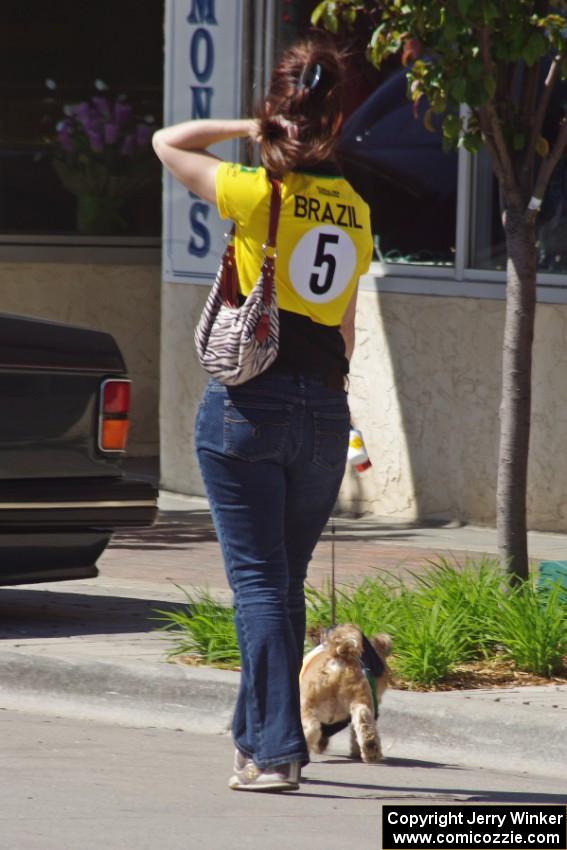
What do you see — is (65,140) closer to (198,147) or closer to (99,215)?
(99,215)

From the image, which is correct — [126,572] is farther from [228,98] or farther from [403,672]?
[228,98]

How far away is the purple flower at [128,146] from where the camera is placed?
45.4 feet

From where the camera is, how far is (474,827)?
4.77 m

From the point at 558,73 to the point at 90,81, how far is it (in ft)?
25.0

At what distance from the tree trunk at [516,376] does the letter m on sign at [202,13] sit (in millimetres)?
4887

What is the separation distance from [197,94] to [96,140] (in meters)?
2.59

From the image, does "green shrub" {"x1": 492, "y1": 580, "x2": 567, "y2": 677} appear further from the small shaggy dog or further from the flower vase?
the flower vase

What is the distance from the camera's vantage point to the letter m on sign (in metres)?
11.2

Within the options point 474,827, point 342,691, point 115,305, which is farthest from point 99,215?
point 474,827

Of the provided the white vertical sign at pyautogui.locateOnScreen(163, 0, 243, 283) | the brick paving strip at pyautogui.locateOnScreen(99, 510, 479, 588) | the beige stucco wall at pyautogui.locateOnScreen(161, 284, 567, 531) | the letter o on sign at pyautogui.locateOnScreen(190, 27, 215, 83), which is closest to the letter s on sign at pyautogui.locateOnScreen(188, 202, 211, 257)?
the white vertical sign at pyautogui.locateOnScreen(163, 0, 243, 283)

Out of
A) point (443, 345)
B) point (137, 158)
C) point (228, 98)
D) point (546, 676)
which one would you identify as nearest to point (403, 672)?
point (546, 676)

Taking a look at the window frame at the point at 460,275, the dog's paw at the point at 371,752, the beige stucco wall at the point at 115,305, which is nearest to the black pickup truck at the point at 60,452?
the dog's paw at the point at 371,752

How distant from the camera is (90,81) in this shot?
1388 cm

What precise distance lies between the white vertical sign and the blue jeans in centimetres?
635
